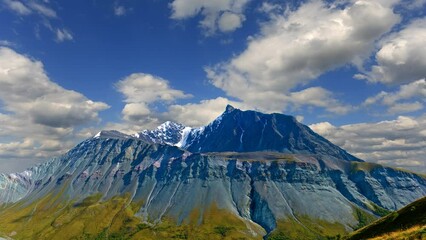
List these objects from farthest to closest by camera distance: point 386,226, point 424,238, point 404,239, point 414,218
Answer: point 386,226
point 414,218
point 404,239
point 424,238

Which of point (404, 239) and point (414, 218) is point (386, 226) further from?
point (404, 239)

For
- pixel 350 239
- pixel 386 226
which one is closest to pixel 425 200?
pixel 386 226

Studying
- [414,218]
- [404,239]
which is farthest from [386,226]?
[404,239]

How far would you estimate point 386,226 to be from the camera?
300ft

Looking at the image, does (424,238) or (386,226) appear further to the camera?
(386,226)

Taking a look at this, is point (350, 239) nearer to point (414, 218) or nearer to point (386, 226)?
point (386, 226)

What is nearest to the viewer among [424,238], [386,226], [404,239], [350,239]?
[424,238]

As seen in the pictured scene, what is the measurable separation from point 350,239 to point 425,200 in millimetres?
20564

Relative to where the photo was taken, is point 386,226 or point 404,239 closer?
point 404,239

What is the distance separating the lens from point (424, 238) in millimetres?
50531

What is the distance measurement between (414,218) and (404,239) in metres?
35.1

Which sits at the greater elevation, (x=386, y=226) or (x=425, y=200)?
(x=425, y=200)

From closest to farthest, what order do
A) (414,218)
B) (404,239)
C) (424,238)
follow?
(424,238) < (404,239) < (414,218)

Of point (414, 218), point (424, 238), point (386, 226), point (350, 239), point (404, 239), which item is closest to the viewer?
point (424, 238)
